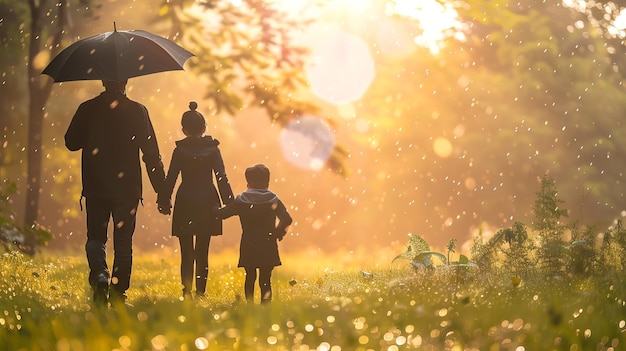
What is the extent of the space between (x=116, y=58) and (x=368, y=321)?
3.44 m

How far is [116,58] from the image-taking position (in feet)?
22.4

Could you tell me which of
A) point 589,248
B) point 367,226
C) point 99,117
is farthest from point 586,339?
point 367,226

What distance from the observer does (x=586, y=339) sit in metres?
4.44

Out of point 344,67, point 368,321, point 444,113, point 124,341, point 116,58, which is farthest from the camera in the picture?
point 344,67

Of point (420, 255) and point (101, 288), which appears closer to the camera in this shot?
point (101, 288)

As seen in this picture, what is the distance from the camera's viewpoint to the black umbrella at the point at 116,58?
6.77 meters

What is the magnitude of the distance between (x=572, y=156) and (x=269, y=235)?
16.7 m

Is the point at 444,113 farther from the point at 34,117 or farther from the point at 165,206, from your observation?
the point at 165,206

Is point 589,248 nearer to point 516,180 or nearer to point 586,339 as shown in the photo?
point 586,339

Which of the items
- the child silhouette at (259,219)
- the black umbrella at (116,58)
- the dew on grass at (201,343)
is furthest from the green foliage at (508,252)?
the dew on grass at (201,343)

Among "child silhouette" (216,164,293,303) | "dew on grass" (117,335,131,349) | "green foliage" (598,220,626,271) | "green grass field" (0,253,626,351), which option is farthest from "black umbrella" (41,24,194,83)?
"green foliage" (598,220,626,271)

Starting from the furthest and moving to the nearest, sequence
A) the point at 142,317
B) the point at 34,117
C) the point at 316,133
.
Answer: the point at 34,117 < the point at 316,133 < the point at 142,317

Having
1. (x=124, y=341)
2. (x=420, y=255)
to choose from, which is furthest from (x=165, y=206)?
(x=124, y=341)

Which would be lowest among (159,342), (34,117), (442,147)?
(442,147)
